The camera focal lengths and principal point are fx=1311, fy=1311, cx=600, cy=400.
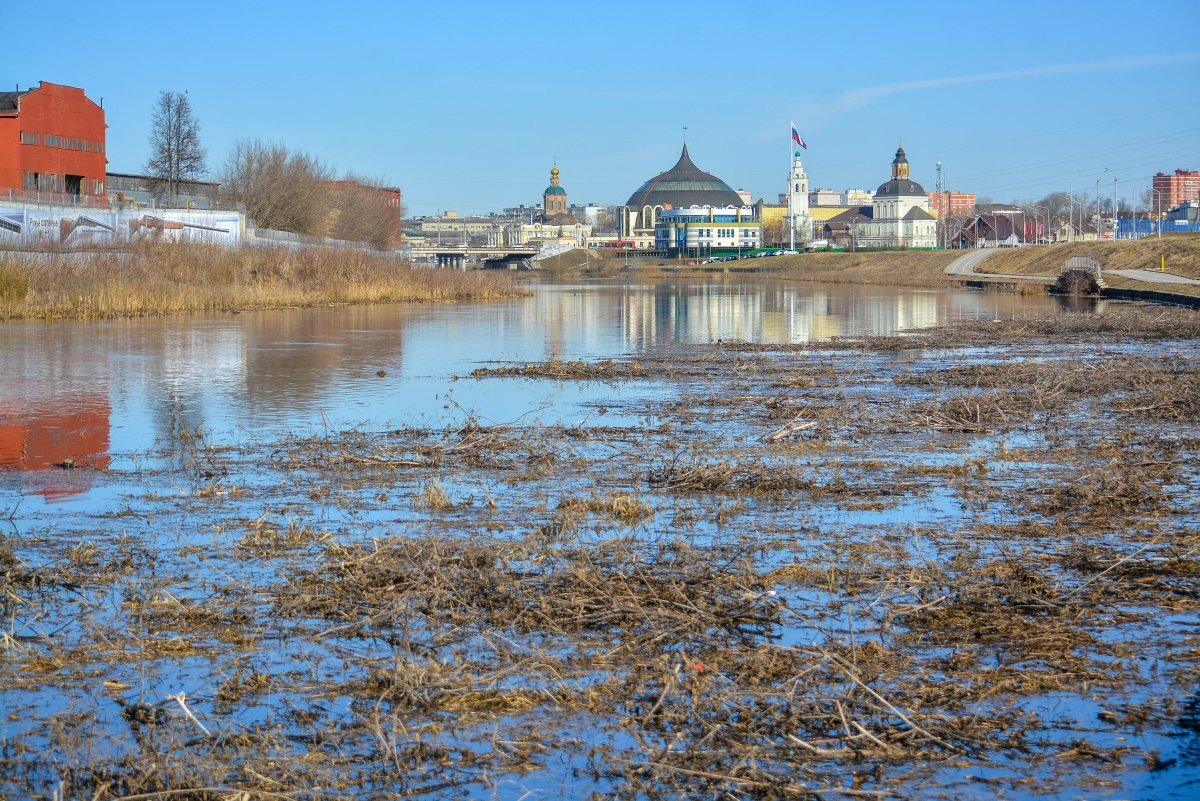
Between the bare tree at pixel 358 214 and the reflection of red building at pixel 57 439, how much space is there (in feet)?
239

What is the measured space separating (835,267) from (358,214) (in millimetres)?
45146

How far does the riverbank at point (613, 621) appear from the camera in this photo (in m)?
5.02

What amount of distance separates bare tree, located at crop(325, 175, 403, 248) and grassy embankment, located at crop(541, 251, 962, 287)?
31354 mm

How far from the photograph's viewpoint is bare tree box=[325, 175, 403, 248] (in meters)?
89.3

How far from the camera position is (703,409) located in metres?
15.8

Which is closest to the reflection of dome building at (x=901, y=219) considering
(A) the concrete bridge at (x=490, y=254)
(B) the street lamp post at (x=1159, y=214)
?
(B) the street lamp post at (x=1159, y=214)

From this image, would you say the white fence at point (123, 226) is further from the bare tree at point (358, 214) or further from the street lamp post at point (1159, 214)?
the street lamp post at point (1159, 214)

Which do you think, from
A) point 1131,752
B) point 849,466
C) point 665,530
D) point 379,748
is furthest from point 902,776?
point 849,466

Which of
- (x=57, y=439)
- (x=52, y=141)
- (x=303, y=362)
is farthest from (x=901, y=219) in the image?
(x=57, y=439)

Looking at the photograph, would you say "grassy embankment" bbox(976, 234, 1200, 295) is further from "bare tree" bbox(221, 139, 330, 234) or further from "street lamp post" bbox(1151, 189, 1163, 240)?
"bare tree" bbox(221, 139, 330, 234)

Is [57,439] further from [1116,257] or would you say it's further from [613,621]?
[1116,257]

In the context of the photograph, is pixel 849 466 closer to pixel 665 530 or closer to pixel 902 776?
pixel 665 530

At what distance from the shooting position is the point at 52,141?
210 ft

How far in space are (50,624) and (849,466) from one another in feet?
22.6
